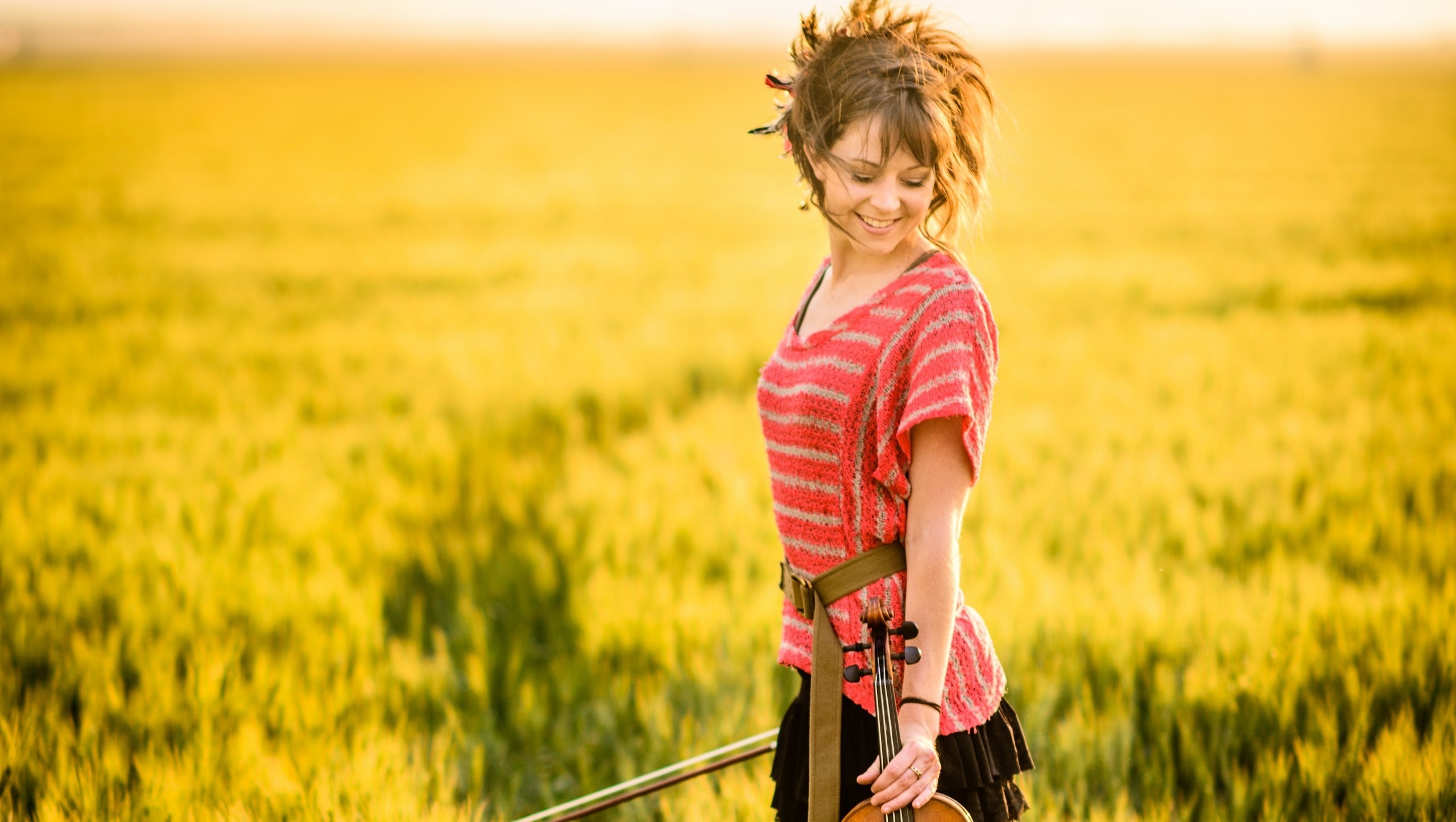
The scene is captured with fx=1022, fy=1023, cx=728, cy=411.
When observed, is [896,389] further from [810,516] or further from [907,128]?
[907,128]

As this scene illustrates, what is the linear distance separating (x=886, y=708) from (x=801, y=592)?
245 mm

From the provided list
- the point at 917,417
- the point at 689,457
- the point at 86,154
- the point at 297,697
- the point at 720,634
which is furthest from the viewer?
the point at 86,154

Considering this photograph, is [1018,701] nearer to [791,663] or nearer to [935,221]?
[791,663]

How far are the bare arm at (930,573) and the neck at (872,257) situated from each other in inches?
10.2

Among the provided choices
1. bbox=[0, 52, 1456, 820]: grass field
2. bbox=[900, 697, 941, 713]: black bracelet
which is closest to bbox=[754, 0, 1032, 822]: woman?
bbox=[900, 697, 941, 713]: black bracelet

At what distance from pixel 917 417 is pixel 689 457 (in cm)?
330

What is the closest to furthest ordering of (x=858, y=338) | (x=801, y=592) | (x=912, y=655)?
(x=912, y=655) → (x=858, y=338) → (x=801, y=592)

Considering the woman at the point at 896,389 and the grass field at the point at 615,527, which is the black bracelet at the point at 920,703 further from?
the grass field at the point at 615,527

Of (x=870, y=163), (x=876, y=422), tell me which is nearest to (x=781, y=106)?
(x=870, y=163)

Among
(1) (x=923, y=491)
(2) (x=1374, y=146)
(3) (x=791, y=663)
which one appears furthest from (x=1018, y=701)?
(2) (x=1374, y=146)

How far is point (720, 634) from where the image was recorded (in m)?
3.00

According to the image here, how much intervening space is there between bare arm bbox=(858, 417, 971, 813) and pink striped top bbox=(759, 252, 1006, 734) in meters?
0.03

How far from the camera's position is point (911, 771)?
136cm

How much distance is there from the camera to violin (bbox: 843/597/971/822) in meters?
1.36
